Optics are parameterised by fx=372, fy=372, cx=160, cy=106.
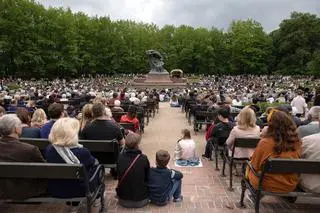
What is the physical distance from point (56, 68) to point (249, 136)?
54.8m

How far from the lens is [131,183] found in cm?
545

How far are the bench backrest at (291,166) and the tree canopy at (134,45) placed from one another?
168ft

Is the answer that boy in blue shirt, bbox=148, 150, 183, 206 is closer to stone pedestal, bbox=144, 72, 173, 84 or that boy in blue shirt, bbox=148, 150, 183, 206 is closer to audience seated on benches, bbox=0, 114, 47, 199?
audience seated on benches, bbox=0, 114, 47, 199

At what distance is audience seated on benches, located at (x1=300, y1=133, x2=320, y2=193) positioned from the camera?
4995mm

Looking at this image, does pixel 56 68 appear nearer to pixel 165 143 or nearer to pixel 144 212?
pixel 165 143

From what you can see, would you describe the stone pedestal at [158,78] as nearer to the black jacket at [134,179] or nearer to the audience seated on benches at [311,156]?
the black jacket at [134,179]

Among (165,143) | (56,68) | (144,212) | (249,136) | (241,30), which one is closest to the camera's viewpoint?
(144,212)

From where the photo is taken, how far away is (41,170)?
4367mm

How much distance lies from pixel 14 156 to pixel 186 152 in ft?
14.8

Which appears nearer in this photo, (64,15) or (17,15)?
(17,15)

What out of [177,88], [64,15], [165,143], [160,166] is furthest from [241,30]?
[160,166]

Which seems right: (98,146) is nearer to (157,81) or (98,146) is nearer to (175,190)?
(175,190)

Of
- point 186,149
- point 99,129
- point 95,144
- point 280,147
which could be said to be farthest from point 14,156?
point 186,149

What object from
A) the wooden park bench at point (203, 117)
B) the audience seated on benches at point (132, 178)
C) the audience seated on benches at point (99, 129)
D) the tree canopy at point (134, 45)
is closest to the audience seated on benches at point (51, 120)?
the audience seated on benches at point (99, 129)
